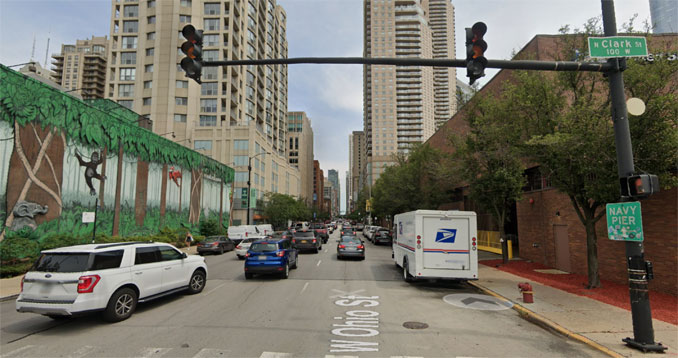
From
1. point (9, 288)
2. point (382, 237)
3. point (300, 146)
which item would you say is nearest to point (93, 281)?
point (9, 288)

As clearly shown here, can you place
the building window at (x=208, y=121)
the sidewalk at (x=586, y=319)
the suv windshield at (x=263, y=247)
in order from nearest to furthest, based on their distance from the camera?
1. the sidewalk at (x=586, y=319)
2. the suv windshield at (x=263, y=247)
3. the building window at (x=208, y=121)

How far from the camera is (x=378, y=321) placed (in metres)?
8.03

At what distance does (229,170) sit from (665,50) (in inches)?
1751

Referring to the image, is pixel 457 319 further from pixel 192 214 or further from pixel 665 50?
pixel 192 214

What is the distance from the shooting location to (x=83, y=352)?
6039mm

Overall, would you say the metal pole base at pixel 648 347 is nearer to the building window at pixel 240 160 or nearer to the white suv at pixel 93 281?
the white suv at pixel 93 281

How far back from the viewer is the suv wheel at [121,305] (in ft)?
25.3

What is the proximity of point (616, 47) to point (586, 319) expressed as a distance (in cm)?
598

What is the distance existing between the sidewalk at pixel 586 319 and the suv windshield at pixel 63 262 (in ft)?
33.9

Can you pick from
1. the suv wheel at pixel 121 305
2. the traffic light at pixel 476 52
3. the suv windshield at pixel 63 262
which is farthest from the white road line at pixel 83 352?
the traffic light at pixel 476 52

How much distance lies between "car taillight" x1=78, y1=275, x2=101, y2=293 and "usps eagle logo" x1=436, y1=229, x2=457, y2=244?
32.7 feet

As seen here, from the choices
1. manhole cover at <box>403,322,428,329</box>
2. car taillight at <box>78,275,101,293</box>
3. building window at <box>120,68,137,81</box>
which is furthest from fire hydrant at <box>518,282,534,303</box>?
building window at <box>120,68,137,81</box>

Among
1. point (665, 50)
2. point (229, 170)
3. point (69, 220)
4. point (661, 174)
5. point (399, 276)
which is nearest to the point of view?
point (661, 174)

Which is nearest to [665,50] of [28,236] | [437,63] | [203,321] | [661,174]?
[661,174]
